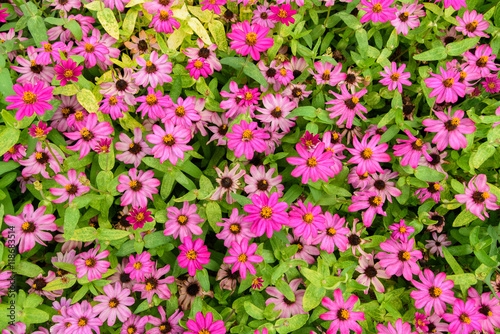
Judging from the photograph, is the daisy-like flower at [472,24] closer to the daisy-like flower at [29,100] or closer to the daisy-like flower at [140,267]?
the daisy-like flower at [140,267]

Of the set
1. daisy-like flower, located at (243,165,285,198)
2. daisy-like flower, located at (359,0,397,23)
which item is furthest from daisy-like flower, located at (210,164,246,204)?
daisy-like flower, located at (359,0,397,23)

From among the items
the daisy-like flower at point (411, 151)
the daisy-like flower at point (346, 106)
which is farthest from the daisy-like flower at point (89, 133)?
the daisy-like flower at point (411, 151)

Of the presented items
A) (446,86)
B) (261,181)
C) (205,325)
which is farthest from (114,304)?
(446,86)

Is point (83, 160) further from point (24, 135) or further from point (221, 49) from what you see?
point (221, 49)

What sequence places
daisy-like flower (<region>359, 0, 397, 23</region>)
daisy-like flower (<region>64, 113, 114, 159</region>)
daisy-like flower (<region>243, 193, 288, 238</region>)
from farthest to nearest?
daisy-like flower (<region>359, 0, 397, 23</region>) < daisy-like flower (<region>64, 113, 114, 159</region>) < daisy-like flower (<region>243, 193, 288, 238</region>)

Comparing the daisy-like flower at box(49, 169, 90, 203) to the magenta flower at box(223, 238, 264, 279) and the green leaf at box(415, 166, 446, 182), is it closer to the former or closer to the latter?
the magenta flower at box(223, 238, 264, 279)

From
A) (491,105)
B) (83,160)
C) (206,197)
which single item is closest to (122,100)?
(83,160)
